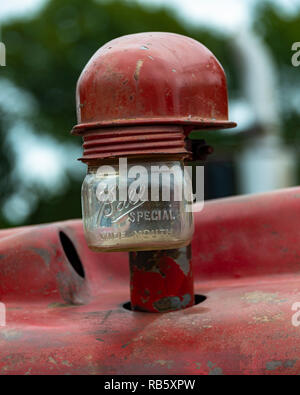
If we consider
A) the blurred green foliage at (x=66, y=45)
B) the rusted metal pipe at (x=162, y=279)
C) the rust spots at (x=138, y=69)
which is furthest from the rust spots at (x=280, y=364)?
the blurred green foliage at (x=66, y=45)

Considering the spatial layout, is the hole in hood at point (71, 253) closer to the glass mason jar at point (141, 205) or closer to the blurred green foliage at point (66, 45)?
the glass mason jar at point (141, 205)

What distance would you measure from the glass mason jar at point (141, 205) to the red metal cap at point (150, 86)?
7 centimetres

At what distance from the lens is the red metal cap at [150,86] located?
100 centimetres

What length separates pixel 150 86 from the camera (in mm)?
995

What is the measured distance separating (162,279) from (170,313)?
67 millimetres

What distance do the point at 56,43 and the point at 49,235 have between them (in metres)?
11.8

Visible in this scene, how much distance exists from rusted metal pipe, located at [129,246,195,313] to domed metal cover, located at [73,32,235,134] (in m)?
0.25

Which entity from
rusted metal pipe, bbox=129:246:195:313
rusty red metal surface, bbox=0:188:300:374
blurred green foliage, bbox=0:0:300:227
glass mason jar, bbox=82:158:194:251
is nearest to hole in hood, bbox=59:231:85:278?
rusty red metal surface, bbox=0:188:300:374

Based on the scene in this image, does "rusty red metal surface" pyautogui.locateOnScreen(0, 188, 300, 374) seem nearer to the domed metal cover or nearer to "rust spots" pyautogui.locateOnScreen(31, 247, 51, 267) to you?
"rust spots" pyautogui.locateOnScreen(31, 247, 51, 267)

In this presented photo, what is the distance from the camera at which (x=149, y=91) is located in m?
0.99

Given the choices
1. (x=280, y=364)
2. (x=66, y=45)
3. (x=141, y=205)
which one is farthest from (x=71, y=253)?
(x=66, y=45)

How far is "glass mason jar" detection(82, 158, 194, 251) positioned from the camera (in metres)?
1.01

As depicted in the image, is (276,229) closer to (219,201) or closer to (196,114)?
(219,201)
